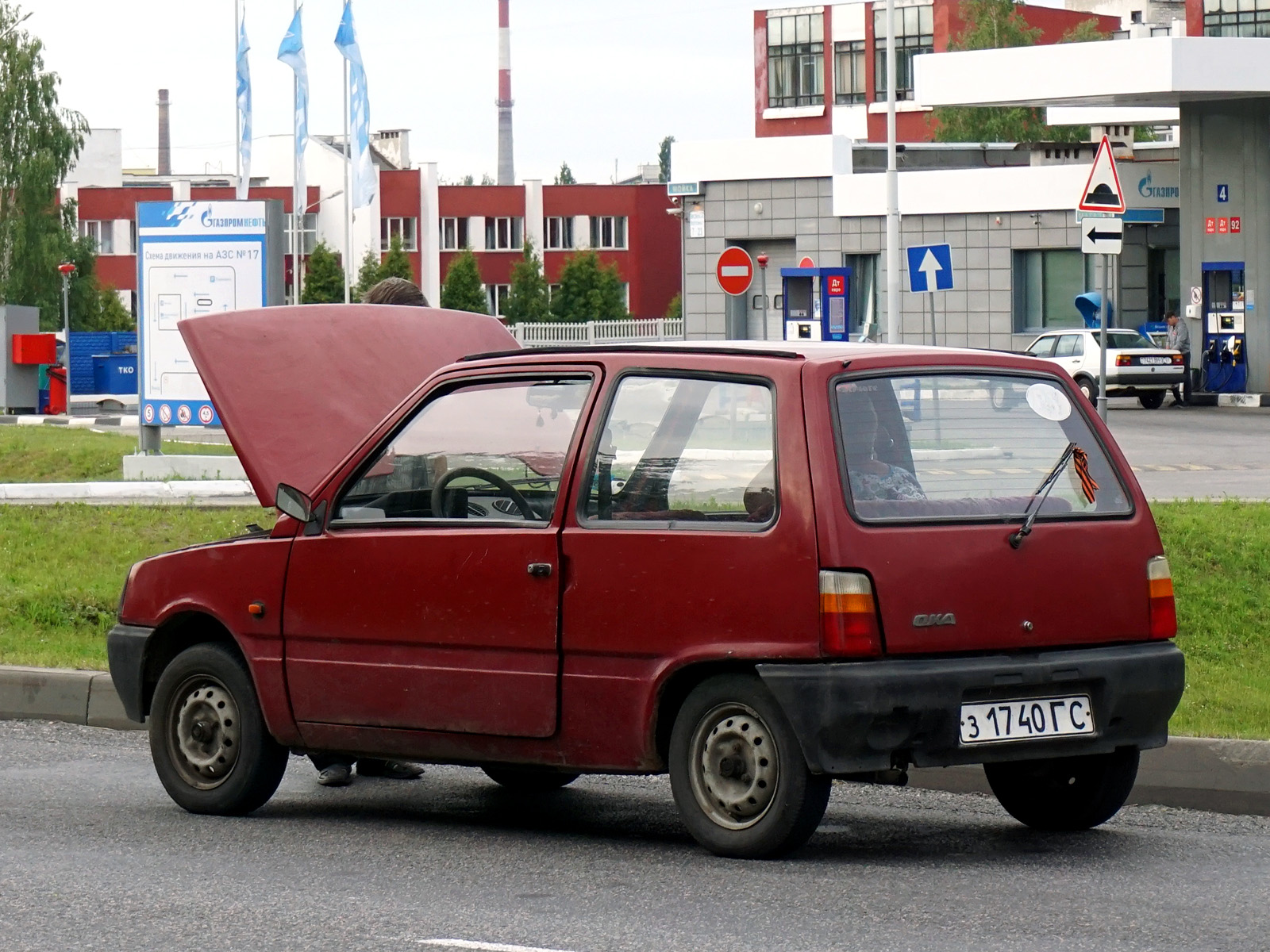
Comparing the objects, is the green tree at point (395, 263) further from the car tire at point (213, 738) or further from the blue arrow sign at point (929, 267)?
the car tire at point (213, 738)

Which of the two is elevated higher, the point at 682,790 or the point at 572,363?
the point at 572,363

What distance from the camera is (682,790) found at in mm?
6398

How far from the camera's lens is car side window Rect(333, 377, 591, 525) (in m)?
6.79

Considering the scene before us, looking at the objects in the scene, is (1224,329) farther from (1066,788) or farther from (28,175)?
(28,175)

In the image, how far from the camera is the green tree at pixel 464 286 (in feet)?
Answer: 263

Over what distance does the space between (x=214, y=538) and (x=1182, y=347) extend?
88.8 ft

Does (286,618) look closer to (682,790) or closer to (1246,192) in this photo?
(682,790)

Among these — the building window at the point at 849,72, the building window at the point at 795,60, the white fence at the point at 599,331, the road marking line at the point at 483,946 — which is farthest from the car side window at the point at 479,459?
the building window at the point at 795,60

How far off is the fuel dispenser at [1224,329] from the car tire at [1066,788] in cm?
3270

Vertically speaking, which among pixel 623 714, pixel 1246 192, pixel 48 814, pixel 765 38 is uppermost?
pixel 765 38

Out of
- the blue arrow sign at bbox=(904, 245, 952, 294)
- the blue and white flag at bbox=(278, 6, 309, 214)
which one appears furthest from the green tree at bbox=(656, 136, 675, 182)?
the blue arrow sign at bbox=(904, 245, 952, 294)

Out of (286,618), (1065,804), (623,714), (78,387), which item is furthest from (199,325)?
(78,387)

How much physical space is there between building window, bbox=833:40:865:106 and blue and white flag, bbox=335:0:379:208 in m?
32.8

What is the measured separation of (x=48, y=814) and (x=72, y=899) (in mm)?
1582
